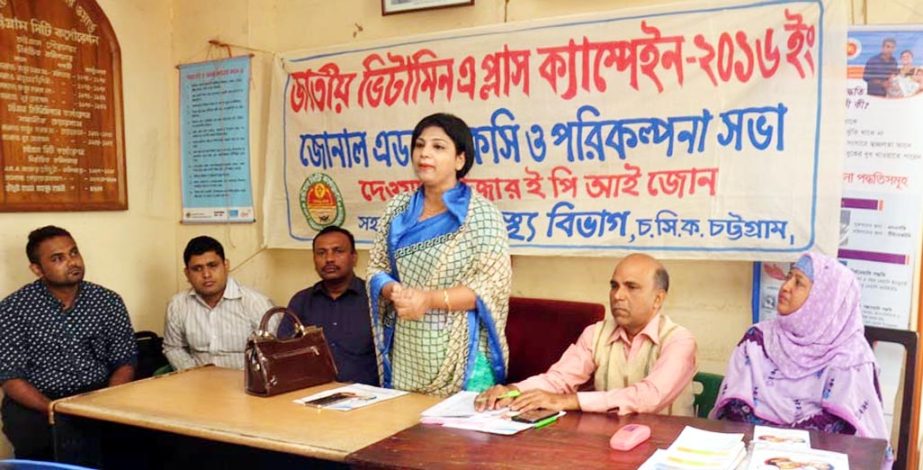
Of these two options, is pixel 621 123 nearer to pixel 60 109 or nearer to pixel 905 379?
pixel 905 379

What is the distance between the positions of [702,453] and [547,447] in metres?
0.33

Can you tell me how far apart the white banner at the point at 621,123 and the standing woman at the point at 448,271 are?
24.9 inches

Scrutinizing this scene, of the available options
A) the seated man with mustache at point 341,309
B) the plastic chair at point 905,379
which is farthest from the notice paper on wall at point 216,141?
the plastic chair at point 905,379

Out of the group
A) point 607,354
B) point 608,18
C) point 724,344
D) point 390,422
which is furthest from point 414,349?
point 608,18

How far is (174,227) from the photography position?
4.04 m

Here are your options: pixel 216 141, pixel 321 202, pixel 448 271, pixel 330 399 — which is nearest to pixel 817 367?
pixel 448 271

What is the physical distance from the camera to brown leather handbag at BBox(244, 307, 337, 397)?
218 cm

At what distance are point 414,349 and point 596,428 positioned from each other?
70 cm

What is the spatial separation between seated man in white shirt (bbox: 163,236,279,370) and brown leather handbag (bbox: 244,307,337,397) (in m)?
1.10

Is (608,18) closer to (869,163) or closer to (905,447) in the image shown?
(869,163)

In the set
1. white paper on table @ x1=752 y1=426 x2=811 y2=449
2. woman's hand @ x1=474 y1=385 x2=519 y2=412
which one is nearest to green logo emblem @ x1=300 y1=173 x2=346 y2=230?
woman's hand @ x1=474 y1=385 x2=519 y2=412

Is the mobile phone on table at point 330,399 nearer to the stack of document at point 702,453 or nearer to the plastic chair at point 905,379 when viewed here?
the stack of document at point 702,453

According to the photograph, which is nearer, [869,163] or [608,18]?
[869,163]

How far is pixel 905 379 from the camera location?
2.24m
